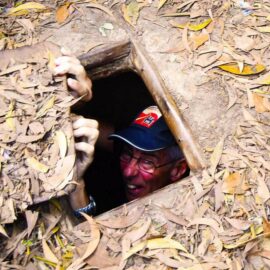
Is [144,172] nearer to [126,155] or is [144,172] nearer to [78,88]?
[126,155]

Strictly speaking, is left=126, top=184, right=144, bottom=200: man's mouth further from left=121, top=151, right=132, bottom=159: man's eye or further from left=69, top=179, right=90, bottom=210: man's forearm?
left=69, top=179, right=90, bottom=210: man's forearm

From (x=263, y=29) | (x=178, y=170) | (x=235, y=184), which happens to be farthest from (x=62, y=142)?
(x=263, y=29)

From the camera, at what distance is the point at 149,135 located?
11.8ft

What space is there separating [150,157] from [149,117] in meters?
0.33

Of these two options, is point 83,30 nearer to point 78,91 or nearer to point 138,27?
point 138,27

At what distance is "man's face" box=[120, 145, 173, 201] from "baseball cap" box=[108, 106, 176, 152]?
8 centimetres

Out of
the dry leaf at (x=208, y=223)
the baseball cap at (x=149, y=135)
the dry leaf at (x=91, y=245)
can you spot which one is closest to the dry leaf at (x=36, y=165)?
the dry leaf at (x=91, y=245)

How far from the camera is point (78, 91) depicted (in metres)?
2.77

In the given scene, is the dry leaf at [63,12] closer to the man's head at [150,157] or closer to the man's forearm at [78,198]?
the man's head at [150,157]

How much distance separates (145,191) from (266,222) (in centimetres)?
131

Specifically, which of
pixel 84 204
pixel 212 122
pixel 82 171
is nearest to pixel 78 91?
pixel 82 171

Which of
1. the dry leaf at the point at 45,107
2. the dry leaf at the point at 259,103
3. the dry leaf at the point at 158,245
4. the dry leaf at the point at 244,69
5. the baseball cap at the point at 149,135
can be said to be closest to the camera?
the dry leaf at the point at 158,245

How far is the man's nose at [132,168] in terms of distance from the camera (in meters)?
3.65

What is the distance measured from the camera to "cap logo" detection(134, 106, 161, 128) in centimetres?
370
